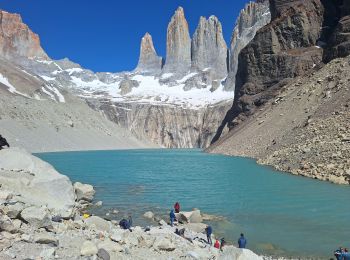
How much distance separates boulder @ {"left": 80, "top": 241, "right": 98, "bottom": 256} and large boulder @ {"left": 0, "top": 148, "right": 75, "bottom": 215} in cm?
610

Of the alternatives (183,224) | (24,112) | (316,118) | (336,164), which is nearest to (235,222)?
(183,224)

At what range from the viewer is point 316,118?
187 ft

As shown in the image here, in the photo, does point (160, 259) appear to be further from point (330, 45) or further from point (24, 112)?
point (24, 112)

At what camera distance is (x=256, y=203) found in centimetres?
2739

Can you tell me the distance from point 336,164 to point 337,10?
68378 mm

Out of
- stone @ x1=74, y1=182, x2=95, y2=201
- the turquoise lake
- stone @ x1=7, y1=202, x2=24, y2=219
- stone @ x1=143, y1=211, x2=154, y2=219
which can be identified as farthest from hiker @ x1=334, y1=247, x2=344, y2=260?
stone @ x1=74, y1=182, x2=95, y2=201

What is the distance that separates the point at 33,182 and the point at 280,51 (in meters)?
84.2

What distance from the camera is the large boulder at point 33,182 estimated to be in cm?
2133

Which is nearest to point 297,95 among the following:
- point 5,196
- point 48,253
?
point 5,196

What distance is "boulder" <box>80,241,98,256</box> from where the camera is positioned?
508 inches

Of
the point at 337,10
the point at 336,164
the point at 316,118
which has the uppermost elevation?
the point at 337,10

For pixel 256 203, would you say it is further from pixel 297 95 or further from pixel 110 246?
pixel 297 95

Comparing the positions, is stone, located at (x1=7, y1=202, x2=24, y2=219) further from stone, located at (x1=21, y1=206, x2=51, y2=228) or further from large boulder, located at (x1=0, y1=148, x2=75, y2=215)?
large boulder, located at (x1=0, y1=148, x2=75, y2=215)

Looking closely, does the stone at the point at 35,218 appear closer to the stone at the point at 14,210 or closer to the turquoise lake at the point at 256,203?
the stone at the point at 14,210
